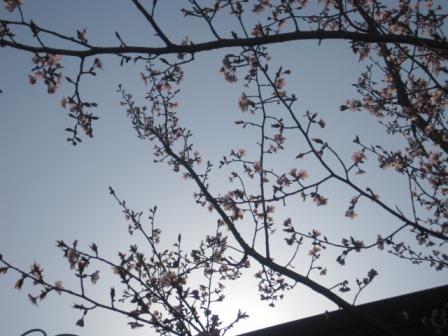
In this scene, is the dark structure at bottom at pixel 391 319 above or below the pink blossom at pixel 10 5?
below

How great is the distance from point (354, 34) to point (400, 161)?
3.11 metres

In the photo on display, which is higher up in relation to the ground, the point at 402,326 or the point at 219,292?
the point at 219,292

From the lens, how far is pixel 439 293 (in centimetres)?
392

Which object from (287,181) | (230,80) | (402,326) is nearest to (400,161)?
(287,181)

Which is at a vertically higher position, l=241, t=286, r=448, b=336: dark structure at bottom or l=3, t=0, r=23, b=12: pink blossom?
l=3, t=0, r=23, b=12: pink blossom

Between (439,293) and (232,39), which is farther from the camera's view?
(439,293)

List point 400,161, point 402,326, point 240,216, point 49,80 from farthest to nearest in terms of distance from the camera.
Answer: point 240,216 < point 400,161 < point 402,326 < point 49,80

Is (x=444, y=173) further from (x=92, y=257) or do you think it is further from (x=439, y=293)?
(x=92, y=257)

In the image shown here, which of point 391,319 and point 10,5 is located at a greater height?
point 10,5

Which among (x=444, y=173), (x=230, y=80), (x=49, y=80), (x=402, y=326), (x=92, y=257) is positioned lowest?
(x=402, y=326)

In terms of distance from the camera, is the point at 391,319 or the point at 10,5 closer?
the point at 10,5

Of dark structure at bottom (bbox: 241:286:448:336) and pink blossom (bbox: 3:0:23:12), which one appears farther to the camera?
dark structure at bottom (bbox: 241:286:448:336)

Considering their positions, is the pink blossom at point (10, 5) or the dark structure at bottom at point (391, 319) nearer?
the pink blossom at point (10, 5)

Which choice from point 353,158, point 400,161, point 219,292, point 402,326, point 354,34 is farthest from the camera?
point 219,292
